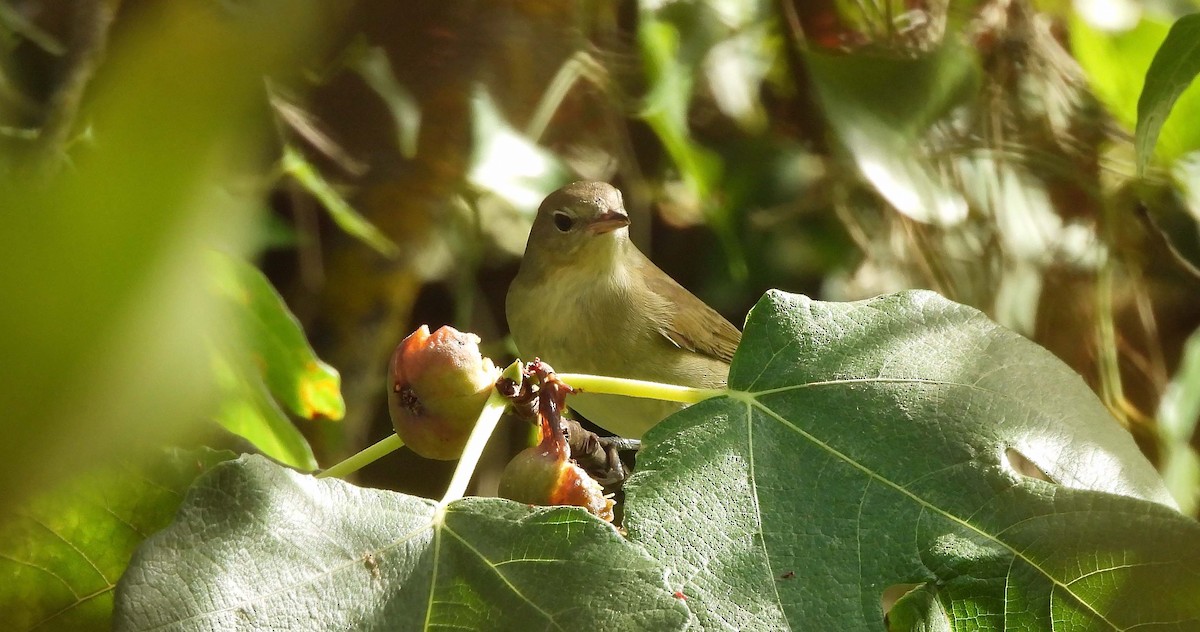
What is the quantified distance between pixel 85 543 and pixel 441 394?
334 millimetres

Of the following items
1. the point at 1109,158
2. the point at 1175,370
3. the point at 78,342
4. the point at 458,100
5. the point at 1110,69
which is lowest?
the point at 1175,370

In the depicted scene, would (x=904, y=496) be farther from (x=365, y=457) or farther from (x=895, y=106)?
(x=895, y=106)

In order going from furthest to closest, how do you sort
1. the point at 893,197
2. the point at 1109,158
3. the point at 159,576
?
the point at 1109,158 → the point at 893,197 → the point at 159,576

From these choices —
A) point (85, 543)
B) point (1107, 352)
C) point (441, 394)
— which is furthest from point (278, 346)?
point (1107, 352)

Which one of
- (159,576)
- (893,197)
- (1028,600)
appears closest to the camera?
(159,576)

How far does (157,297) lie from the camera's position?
1.09 ft

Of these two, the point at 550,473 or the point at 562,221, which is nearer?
the point at 550,473

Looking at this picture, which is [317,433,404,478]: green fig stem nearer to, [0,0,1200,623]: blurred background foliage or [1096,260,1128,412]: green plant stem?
[0,0,1200,623]: blurred background foliage

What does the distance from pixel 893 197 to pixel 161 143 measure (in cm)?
217

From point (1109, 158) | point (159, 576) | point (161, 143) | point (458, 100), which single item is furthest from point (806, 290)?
point (161, 143)

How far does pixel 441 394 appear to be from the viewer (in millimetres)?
824

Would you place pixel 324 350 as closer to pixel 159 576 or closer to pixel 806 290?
pixel 806 290

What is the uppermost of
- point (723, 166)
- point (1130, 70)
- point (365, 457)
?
point (365, 457)

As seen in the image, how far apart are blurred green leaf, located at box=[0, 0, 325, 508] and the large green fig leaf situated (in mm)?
446
